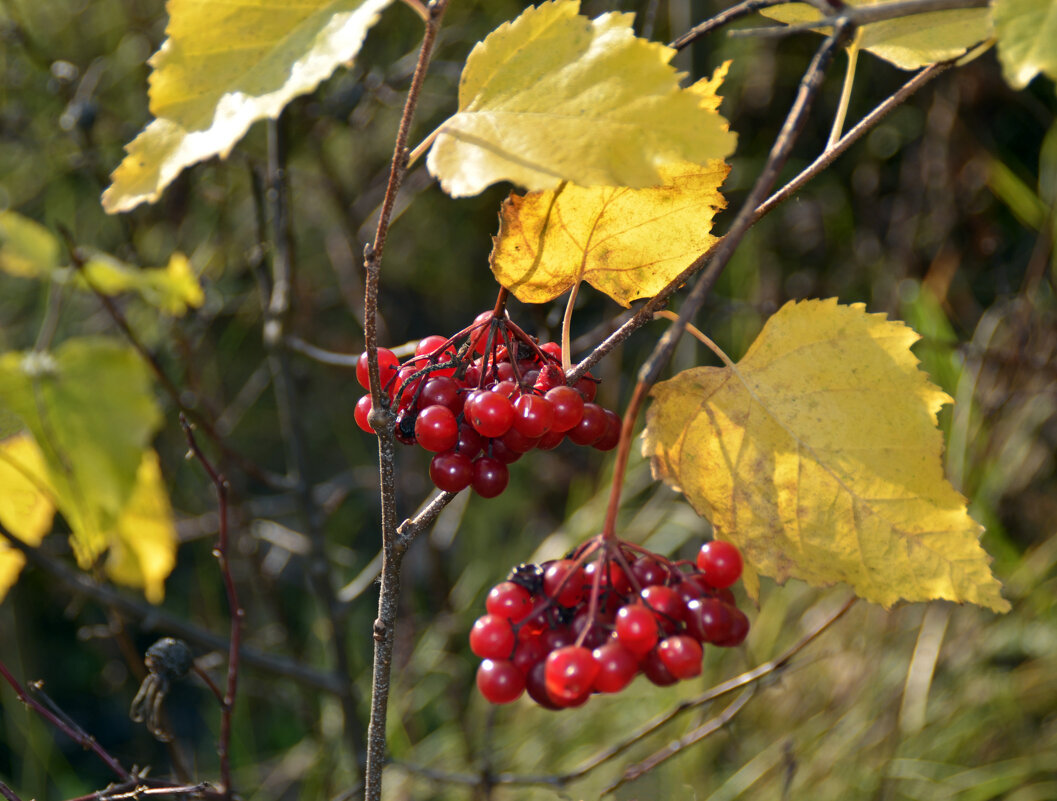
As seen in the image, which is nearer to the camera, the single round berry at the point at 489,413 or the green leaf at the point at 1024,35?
the green leaf at the point at 1024,35

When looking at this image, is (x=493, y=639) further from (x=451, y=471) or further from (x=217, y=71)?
(x=217, y=71)

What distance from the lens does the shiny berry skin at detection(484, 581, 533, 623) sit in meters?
0.53

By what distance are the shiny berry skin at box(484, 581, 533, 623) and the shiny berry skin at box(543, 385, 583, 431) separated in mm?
106

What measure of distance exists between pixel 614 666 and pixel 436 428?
0.18 meters

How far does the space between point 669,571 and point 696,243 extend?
0.75ft

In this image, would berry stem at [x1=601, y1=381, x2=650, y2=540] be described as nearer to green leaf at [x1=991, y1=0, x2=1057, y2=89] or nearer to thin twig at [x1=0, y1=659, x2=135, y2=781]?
green leaf at [x1=991, y1=0, x2=1057, y2=89]

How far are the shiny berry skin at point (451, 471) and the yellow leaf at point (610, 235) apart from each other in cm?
12

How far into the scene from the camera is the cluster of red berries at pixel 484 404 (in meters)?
0.54

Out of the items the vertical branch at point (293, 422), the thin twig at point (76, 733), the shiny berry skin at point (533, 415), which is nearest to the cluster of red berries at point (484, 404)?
the shiny berry skin at point (533, 415)

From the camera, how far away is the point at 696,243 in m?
0.60

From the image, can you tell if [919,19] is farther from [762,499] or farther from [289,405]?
[289,405]

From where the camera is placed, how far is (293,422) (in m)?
1.28

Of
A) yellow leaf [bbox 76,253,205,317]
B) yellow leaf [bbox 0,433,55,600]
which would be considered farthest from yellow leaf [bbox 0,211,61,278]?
yellow leaf [bbox 0,433,55,600]

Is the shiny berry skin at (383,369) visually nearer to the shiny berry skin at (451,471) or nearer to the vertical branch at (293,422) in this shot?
the shiny berry skin at (451,471)
